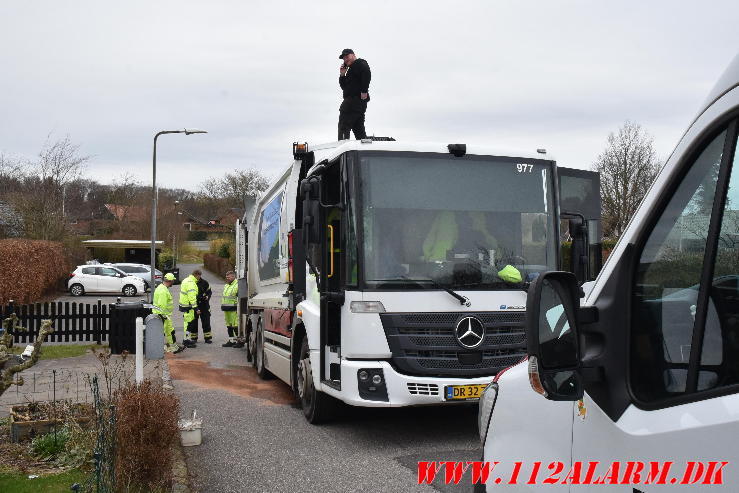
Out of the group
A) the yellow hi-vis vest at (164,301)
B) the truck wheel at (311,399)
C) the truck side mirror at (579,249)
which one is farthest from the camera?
the yellow hi-vis vest at (164,301)

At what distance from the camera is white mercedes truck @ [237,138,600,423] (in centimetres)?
723

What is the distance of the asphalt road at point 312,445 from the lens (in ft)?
20.8

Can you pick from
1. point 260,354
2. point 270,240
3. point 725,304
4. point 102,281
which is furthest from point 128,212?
point 725,304

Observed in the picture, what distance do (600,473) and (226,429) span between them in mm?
6726

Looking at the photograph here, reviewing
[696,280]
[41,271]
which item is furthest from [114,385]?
[41,271]

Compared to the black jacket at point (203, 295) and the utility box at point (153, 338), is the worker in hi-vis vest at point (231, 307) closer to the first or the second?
the black jacket at point (203, 295)

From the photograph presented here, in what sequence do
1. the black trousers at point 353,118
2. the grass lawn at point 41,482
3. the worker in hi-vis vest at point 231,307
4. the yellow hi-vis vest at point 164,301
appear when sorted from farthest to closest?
1. the worker in hi-vis vest at point 231,307
2. the yellow hi-vis vest at point 164,301
3. the black trousers at point 353,118
4. the grass lawn at point 41,482

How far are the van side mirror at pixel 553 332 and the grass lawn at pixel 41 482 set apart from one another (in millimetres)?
4581

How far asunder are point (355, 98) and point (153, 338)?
4.74 metres

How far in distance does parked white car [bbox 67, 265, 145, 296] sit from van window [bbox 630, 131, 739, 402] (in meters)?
40.6

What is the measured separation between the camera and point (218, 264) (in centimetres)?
6319

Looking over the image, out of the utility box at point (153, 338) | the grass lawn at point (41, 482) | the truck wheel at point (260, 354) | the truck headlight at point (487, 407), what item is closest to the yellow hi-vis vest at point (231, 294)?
the truck wheel at point (260, 354)

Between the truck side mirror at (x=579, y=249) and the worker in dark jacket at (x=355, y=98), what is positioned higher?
the worker in dark jacket at (x=355, y=98)

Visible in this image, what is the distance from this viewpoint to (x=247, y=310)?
14586mm
